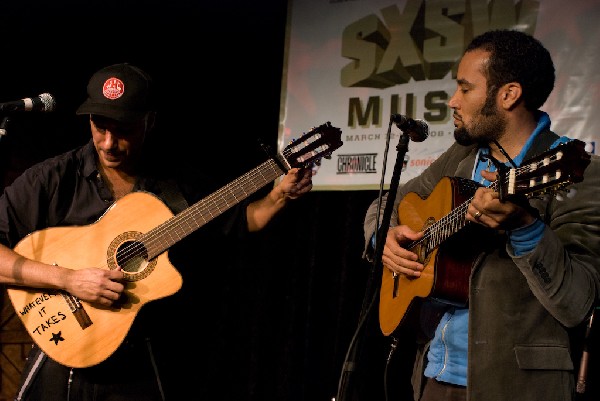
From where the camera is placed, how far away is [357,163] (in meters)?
4.57

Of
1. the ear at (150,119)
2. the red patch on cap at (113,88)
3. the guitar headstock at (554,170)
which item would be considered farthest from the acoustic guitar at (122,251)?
the guitar headstock at (554,170)

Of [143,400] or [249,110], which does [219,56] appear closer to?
[249,110]

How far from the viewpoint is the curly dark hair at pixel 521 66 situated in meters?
2.90

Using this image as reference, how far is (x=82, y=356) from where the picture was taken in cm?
312

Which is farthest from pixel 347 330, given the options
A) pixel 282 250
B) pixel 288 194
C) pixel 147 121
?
pixel 147 121

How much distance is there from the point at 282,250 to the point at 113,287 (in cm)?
209

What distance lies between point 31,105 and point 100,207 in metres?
0.62

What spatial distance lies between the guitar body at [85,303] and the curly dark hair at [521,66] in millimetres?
1568

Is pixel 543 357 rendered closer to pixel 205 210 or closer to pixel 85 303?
pixel 205 210

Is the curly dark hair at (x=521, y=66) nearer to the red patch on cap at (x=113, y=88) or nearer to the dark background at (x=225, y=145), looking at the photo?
the red patch on cap at (x=113, y=88)


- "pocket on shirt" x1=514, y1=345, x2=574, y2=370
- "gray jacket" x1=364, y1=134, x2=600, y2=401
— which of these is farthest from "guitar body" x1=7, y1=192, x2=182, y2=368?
"pocket on shirt" x1=514, y1=345, x2=574, y2=370

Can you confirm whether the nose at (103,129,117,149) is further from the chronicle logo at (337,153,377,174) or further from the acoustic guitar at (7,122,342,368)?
the chronicle logo at (337,153,377,174)

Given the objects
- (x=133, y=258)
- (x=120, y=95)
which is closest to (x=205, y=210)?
(x=133, y=258)

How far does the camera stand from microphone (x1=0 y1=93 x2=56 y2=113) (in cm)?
295
